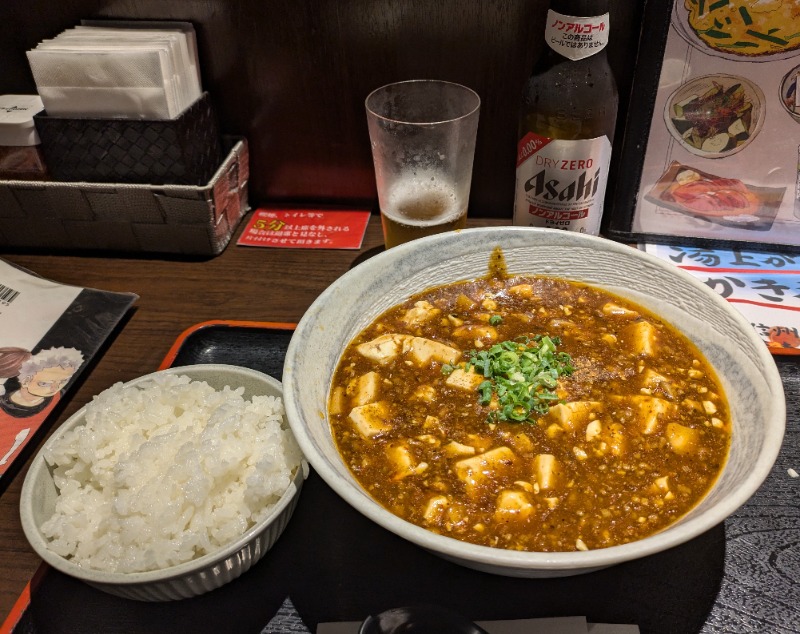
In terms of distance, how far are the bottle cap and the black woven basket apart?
0.06 meters

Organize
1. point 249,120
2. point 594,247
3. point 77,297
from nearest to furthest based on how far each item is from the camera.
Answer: point 594,247 → point 77,297 → point 249,120

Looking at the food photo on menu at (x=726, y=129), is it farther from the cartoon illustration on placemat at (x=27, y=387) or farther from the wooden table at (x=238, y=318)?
the cartoon illustration on placemat at (x=27, y=387)

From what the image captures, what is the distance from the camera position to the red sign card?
2.52m

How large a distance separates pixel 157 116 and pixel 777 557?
228 centimetres

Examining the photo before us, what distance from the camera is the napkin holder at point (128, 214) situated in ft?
7.42

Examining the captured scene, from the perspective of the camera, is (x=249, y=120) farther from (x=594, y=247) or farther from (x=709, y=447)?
(x=709, y=447)

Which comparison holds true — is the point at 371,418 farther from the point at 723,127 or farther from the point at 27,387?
the point at 723,127

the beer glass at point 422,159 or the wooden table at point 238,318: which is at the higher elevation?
the beer glass at point 422,159

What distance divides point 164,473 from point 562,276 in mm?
1291

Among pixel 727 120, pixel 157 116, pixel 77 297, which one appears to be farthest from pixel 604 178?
pixel 77 297

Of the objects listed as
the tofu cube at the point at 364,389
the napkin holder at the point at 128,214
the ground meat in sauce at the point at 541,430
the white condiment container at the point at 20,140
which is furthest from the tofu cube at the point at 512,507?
the white condiment container at the point at 20,140

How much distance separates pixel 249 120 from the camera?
2.49 m

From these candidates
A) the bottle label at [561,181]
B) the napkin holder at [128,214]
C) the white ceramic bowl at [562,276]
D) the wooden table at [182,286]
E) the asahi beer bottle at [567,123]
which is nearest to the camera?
the white ceramic bowl at [562,276]

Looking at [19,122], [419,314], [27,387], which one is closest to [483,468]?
[419,314]
